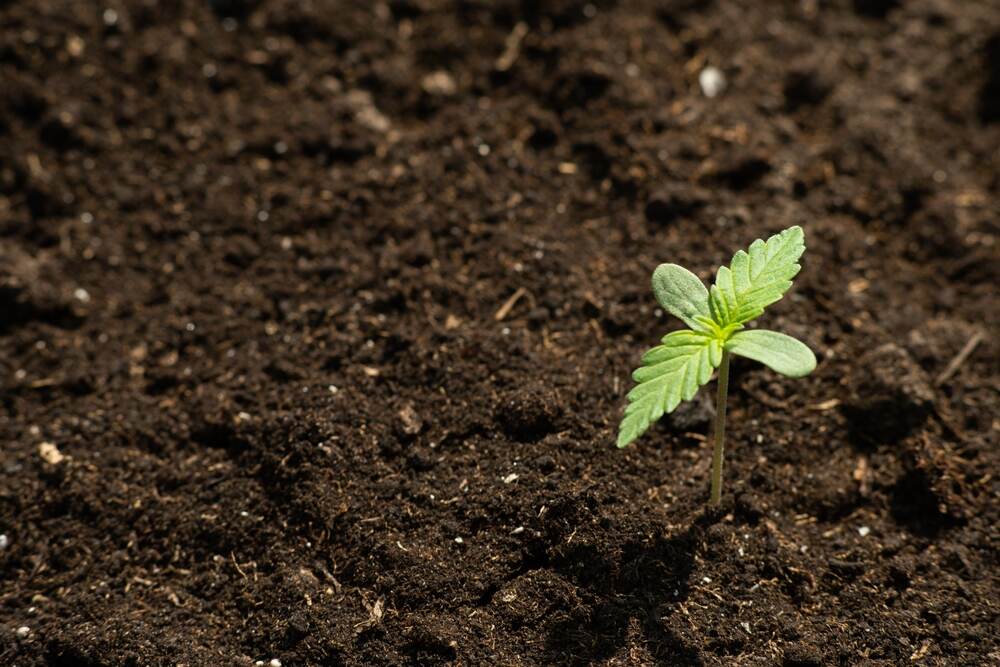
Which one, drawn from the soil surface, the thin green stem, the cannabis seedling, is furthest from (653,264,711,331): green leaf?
→ the soil surface

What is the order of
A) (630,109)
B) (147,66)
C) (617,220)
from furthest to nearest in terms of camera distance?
(147,66), (630,109), (617,220)

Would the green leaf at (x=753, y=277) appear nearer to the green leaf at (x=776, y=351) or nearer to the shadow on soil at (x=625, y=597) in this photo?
the green leaf at (x=776, y=351)

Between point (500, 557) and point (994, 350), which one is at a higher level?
point (994, 350)

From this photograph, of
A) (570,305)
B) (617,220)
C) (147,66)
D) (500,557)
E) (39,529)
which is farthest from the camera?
(147,66)

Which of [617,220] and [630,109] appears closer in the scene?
[617,220]

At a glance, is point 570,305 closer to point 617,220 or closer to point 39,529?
point 617,220

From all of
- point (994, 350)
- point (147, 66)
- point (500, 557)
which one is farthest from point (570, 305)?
point (147, 66)

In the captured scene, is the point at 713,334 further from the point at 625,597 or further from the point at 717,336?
the point at 625,597
